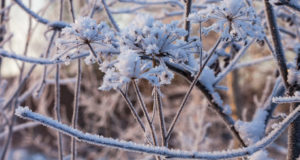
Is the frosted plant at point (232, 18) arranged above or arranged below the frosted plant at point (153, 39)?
above

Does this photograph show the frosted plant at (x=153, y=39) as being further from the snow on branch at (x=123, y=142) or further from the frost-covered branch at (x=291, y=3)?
the frost-covered branch at (x=291, y=3)

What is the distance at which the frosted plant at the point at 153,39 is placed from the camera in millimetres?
769

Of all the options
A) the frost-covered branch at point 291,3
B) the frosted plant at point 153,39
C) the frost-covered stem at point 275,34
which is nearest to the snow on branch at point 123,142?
the frosted plant at point 153,39

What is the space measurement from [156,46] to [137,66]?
10 cm

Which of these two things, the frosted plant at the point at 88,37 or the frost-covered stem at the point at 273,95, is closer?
the frosted plant at the point at 88,37

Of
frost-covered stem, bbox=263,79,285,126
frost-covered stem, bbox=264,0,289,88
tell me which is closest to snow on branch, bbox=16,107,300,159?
frost-covered stem, bbox=264,0,289,88

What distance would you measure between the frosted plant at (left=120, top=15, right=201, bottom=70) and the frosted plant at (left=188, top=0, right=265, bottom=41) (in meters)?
0.11

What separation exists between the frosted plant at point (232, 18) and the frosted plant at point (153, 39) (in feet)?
0.36

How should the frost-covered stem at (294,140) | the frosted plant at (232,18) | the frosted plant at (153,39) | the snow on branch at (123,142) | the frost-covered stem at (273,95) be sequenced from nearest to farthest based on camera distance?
1. the snow on branch at (123,142)
2. the frosted plant at (153,39)
3. the frosted plant at (232,18)
4. the frost-covered stem at (294,140)
5. the frost-covered stem at (273,95)

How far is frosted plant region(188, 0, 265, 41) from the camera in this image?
876 millimetres

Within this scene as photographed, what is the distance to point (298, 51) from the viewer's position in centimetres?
123

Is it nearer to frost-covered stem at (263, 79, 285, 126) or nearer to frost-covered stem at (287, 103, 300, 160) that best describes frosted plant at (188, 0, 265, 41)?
frost-covered stem at (287, 103, 300, 160)

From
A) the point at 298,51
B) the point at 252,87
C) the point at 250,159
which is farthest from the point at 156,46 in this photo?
the point at 252,87

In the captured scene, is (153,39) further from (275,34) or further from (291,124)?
(291,124)
